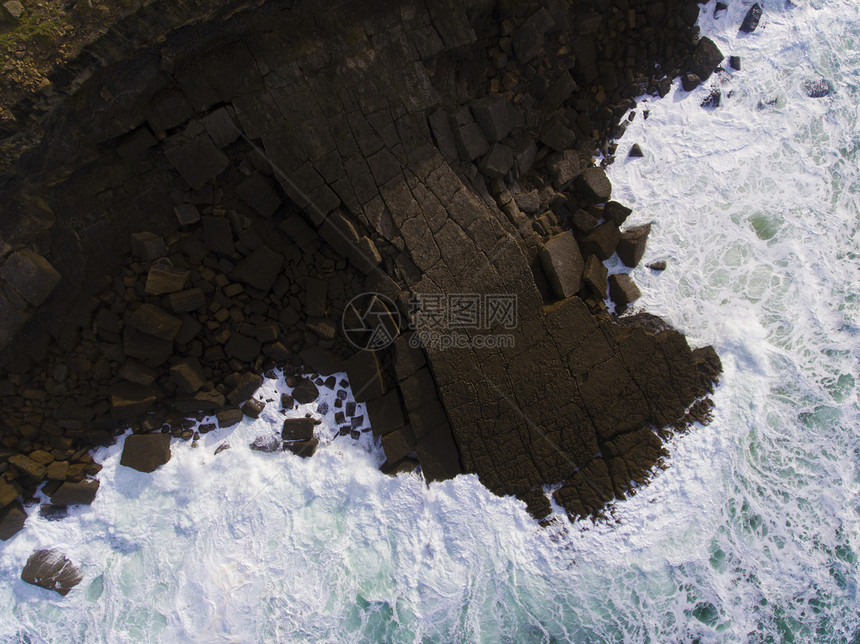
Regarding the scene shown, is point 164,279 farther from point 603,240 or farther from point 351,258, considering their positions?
point 603,240

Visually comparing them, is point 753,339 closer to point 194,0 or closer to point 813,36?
point 813,36

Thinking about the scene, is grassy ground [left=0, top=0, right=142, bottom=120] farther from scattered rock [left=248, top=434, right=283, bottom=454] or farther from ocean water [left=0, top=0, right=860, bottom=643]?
scattered rock [left=248, top=434, right=283, bottom=454]

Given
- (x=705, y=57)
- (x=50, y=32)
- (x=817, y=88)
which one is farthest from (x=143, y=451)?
(x=817, y=88)

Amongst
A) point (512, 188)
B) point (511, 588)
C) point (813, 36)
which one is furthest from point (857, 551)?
point (813, 36)

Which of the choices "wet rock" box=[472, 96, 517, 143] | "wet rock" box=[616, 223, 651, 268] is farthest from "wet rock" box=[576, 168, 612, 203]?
"wet rock" box=[472, 96, 517, 143]

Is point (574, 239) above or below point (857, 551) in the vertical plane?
above

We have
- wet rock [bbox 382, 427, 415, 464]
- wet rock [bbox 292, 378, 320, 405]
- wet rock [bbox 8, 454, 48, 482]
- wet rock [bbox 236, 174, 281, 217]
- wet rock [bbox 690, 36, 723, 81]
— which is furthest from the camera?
wet rock [bbox 690, 36, 723, 81]
